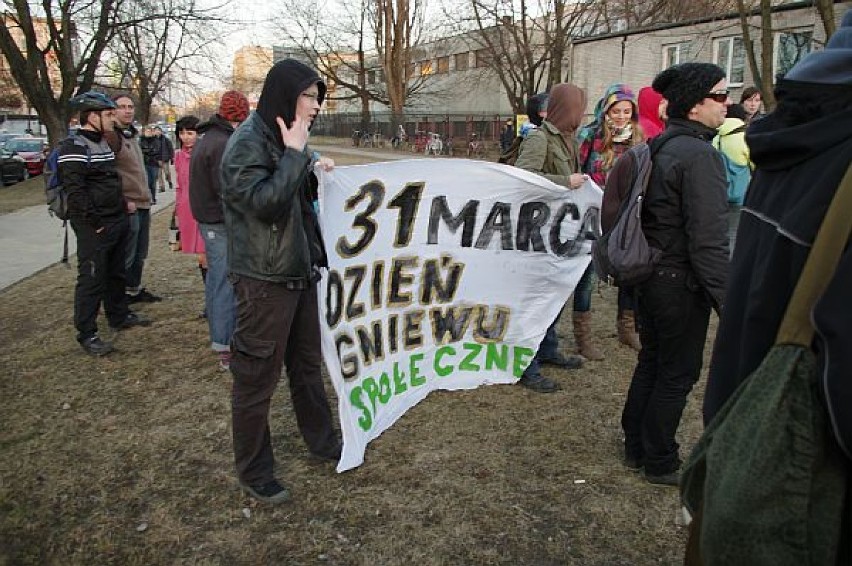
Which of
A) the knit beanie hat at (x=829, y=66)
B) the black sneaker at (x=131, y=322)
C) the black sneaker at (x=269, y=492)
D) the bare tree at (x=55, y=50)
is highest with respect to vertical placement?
the bare tree at (x=55, y=50)

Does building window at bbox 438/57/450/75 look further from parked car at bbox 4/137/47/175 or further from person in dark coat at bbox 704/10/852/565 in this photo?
person in dark coat at bbox 704/10/852/565

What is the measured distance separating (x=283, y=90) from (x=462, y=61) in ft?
187

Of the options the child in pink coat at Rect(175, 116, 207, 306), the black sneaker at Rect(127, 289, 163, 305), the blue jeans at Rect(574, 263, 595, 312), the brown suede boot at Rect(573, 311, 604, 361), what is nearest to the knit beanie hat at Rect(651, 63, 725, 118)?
the blue jeans at Rect(574, 263, 595, 312)

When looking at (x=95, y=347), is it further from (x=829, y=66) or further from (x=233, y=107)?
(x=829, y=66)

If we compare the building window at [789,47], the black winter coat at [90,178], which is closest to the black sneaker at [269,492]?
the black winter coat at [90,178]

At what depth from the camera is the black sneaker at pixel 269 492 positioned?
10.2 feet

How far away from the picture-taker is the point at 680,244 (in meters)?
2.99

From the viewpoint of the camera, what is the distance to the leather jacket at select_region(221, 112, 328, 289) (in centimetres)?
274

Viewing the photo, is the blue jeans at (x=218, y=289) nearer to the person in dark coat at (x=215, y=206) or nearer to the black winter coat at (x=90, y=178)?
the person in dark coat at (x=215, y=206)

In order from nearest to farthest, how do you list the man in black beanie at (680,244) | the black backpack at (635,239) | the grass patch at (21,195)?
the man in black beanie at (680,244) → the black backpack at (635,239) → the grass patch at (21,195)

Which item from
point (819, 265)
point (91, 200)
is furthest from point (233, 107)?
point (819, 265)

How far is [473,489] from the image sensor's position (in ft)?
10.7

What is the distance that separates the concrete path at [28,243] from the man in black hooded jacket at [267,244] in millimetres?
5897

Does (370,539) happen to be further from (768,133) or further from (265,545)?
(768,133)
